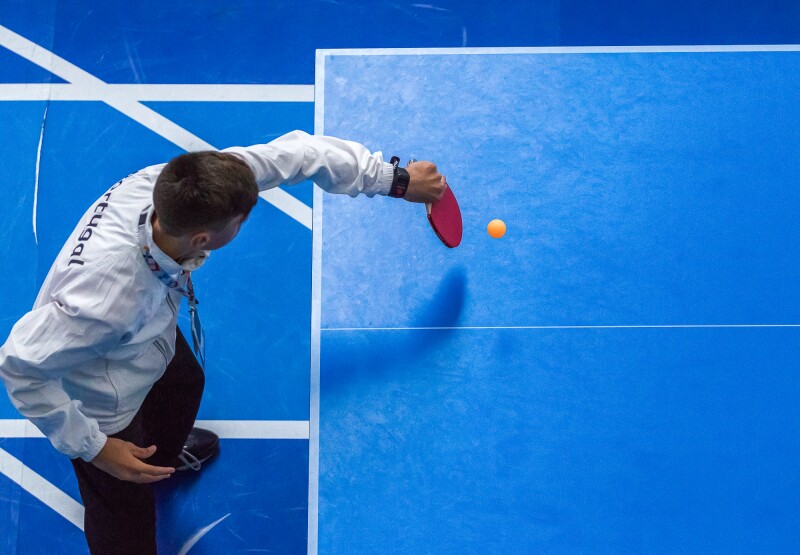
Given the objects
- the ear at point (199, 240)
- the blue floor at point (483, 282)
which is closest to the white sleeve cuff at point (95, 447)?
the ear at point (199, 240)

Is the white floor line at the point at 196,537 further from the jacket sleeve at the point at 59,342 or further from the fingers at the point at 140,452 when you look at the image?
the jacket sleeve at the point at 59,342

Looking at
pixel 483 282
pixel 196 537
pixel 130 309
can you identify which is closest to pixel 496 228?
pixel 483 282

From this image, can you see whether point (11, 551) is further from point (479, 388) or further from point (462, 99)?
point (462, 99)

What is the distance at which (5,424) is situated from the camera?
4836 mm

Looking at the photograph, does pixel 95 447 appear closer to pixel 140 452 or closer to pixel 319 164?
pixel 140 452

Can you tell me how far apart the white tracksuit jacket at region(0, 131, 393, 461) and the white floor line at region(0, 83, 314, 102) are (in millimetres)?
1801

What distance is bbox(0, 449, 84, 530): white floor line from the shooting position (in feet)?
15.3

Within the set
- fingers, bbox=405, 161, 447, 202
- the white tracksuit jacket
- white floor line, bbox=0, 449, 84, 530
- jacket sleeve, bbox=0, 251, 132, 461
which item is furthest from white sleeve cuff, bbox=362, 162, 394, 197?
white floor line, bbox=0, 449, 84, 530

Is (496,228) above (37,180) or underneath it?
underneath

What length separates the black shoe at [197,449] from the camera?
4590mm

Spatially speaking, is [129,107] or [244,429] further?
[129,107]

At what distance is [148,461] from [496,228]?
2.37 metres

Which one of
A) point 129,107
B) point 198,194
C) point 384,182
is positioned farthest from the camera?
point 129,107

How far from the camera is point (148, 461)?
171 inches
